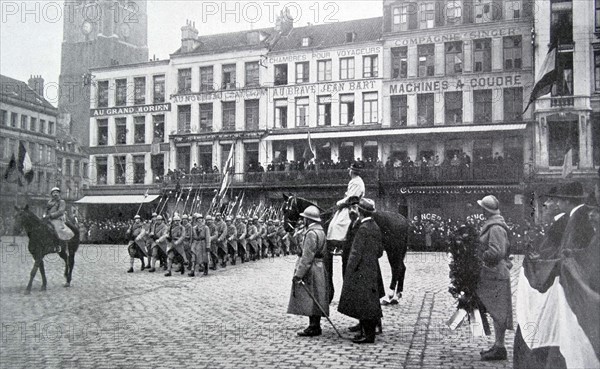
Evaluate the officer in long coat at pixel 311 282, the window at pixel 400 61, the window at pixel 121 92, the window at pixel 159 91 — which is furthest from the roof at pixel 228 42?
the officer in long coat at pixel 311 282

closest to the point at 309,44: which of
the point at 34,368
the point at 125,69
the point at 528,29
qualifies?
the point at 125,69

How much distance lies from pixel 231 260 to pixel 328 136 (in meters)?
16.8

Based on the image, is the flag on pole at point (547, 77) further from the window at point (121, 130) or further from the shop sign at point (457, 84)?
the window at point (121, 130)

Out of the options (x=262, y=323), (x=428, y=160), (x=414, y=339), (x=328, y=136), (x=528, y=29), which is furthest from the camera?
(x=328, y=136)

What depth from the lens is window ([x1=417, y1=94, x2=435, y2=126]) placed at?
97.2ft

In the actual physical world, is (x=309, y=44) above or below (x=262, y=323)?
above

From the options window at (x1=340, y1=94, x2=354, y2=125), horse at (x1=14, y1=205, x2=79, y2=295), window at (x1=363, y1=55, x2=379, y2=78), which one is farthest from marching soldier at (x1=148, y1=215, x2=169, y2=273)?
window at (x1=363, y1=55, x2=379, y2=78)

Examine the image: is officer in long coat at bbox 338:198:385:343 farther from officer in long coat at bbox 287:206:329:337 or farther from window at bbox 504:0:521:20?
window at bbox 504:0:521:20

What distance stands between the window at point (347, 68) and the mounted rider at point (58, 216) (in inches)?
1079

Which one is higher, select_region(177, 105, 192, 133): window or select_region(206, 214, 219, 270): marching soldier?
select_region(177, 105, 192, 133): window

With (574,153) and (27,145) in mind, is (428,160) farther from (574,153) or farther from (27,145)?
(27,145)

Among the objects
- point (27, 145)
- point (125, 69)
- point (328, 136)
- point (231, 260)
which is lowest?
point (231, 260)

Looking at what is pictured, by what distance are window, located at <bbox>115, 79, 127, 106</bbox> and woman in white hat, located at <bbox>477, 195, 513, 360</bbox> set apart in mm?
43837

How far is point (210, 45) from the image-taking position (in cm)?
4706
